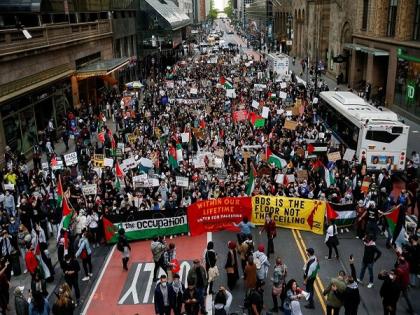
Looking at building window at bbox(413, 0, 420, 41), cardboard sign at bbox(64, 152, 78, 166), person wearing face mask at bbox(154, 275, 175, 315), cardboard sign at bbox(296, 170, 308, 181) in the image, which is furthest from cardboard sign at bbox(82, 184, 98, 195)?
building window at bbox(413, 0, 420, 41)

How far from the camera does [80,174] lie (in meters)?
23.2

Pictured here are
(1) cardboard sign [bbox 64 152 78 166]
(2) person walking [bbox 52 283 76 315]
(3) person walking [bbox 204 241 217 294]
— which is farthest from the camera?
(1) cardboard sign [bbox 64 152 78 166]

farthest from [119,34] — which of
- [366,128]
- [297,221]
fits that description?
[297,221]

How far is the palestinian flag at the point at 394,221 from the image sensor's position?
51.9ft

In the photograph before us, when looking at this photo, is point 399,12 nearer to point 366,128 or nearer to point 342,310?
point 366,128

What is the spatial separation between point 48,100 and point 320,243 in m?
22.4

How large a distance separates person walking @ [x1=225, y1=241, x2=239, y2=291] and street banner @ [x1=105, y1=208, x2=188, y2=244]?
4.08m

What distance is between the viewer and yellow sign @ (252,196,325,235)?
680 inches

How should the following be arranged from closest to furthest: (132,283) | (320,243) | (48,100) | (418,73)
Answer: (132,283) → (320,243) → (48,100) → (418,73)

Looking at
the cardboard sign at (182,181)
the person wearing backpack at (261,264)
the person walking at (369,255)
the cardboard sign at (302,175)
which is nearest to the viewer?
the person wearing backpack at (261,264)

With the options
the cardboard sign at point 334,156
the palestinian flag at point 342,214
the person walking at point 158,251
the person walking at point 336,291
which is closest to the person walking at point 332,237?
the palestinian flag at point 342,214

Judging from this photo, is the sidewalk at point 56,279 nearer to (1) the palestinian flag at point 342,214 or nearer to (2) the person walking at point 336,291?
(2) the person walking at point 336,291

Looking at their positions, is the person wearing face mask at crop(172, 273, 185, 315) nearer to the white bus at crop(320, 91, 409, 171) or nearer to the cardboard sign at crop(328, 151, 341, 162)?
the cardboard sign at crop(328, 151, 341, 162)

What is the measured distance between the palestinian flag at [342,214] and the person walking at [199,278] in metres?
6.36
